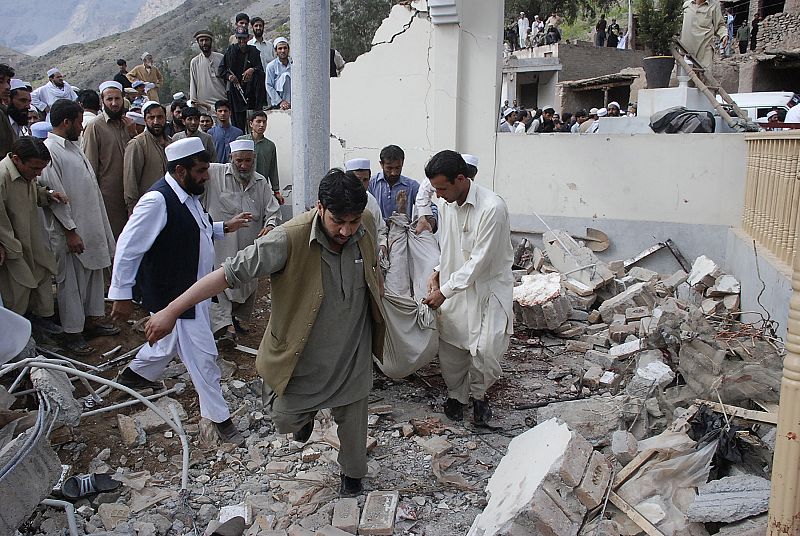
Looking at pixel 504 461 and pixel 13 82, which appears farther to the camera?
pixel 13 82

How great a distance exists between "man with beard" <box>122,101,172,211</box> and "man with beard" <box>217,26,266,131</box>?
3.58 meters

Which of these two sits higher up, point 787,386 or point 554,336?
point 787,386

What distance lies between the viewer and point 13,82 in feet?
20.4

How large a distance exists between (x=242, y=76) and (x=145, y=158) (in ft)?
13.4

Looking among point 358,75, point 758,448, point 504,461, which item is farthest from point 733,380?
point 358,75

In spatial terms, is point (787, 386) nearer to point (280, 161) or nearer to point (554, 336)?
point (554, 336)

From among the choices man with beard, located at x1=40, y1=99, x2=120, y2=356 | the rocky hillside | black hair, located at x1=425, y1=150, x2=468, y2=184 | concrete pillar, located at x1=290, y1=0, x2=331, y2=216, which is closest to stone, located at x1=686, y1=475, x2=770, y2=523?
black hair, located at x1=425, y1=150, x2=468, y2=184

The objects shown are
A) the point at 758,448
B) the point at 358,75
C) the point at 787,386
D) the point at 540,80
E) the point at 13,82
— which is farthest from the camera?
the point at 540,80

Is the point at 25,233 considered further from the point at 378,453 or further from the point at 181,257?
the point at 378,453

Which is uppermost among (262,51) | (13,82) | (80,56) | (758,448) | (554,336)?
(80,56)

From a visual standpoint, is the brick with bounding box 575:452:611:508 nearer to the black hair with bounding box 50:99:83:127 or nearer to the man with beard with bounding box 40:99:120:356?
the man with beard with bounding box 40:99:120:356

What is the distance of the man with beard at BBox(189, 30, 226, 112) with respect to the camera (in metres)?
9.38

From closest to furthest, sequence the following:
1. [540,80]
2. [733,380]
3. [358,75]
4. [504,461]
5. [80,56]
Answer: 1. [504,461]
2. [733,380]
3. [358,75]
4. [540,80]
5. [80,56]

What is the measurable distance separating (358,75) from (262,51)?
217 centimetres
